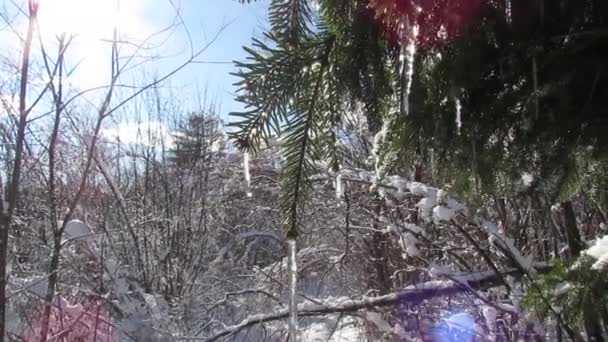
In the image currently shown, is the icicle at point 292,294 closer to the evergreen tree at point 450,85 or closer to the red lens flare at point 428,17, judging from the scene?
the evergreen tree at point 450,85

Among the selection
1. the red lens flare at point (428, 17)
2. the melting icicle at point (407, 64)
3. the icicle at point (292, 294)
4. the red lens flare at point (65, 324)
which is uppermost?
the red lens flare at point (428, 17)

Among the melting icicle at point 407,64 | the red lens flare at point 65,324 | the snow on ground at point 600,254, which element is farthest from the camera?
the red lens flare at point 65,324

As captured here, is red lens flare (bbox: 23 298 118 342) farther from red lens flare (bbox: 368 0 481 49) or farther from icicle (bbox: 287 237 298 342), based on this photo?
red lens flare (bbox: 368 0 481 49)

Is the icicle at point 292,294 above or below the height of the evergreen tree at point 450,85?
below

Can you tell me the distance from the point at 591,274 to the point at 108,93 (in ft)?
13.2

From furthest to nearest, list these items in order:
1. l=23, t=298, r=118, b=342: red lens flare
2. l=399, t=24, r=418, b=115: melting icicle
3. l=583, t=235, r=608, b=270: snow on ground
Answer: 1. l=23, t=298, r=118, b=342: red lens flare
2. l=583, t=235, r=608, b=270: snow on ground
3. l=399, t=24, r=418, b=115: melting icicle

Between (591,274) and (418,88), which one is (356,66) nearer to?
(418,88)

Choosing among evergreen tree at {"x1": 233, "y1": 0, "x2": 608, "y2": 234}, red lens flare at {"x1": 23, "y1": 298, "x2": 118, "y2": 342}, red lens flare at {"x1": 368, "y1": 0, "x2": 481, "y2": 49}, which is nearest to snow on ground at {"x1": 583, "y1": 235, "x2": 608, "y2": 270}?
evergreen tree at {"x1": 233, "y1": 0, "x2": 608, "y2": 234}

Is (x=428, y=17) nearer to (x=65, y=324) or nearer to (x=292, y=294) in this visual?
(x=292, y=294)

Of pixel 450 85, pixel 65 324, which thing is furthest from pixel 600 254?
pixel 65 324

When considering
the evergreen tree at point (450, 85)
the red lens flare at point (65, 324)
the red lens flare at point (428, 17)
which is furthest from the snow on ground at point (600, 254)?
the red lens flare at point (65, 324)

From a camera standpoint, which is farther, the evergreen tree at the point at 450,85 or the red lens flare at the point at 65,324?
the red lens flare at the point at 65,324

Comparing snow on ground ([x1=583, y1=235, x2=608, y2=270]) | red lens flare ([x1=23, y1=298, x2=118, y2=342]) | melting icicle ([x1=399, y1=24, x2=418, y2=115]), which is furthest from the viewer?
red lens flare ([x1=23, y1=298, x2=118, y2=342])

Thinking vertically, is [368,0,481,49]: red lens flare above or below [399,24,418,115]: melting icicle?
above
